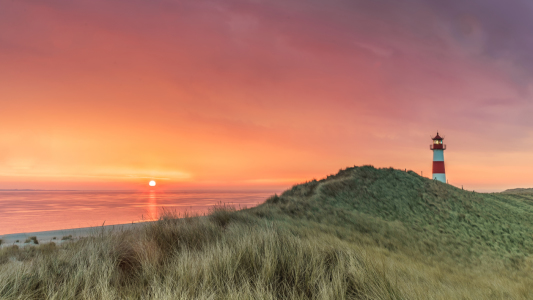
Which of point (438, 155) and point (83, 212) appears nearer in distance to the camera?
point (83, 212)

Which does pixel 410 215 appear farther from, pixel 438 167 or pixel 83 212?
pixel 83 212

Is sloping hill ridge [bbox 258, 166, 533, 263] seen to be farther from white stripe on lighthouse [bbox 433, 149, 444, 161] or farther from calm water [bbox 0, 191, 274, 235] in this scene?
white stripe on lighthouse [bbox 433, 149, 444, 161]

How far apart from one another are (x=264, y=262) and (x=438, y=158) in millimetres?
38477

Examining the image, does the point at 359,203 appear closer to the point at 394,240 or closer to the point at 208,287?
the point at 394,240

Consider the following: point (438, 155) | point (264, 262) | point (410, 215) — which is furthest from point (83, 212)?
point (438, 155)

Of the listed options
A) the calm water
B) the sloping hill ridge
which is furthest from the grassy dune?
the calm water

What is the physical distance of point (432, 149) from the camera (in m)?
35.8

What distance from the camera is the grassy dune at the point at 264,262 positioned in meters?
3.16

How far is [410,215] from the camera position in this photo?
16875 millimetres

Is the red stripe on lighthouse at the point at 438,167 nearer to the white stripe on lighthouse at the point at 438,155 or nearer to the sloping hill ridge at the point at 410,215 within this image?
the white stripe on lighthouse at the point at 438,155

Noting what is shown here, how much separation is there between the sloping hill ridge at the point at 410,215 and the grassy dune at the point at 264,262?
0.12 metres

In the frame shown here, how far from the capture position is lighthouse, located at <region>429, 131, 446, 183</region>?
34.7m

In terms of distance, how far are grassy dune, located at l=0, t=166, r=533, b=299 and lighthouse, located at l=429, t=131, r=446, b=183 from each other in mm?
20639

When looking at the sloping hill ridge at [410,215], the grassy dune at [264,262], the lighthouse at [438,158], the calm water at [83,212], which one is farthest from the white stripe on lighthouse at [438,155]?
the calm water at [83,212]
